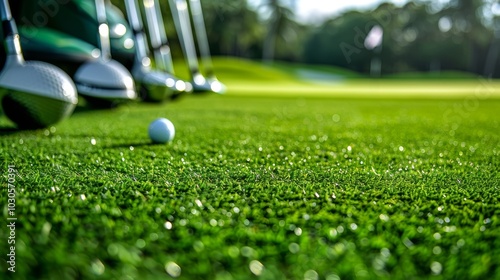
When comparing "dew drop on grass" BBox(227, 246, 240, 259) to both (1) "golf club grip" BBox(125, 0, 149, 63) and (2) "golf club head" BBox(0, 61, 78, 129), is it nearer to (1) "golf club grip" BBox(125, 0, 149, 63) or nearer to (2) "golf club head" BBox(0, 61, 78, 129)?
(2) "golf club head" BBox(0, 61, 78, 129)

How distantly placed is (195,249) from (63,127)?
4.16 meters

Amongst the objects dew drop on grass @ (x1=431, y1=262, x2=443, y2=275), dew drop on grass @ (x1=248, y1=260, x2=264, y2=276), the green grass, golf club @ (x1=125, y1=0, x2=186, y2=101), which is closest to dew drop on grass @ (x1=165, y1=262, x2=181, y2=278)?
the green grass

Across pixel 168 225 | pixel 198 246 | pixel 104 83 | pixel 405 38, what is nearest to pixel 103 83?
pixel 104 83

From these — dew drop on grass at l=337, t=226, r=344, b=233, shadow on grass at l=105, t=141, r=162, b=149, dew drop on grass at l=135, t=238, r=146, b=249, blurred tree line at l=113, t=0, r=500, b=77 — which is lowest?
blurred tree line at l=113, t=0, r=500, b=77

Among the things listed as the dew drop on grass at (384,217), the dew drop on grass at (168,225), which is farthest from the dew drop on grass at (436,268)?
the dew drop on grass at (168,225)

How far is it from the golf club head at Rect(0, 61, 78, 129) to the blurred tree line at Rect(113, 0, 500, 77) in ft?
158

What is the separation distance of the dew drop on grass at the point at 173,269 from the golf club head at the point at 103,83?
5.53 metres

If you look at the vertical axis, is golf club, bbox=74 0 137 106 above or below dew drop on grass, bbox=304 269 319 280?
below

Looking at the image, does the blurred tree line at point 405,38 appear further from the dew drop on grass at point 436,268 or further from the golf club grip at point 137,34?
the dew drop on grass at point 436,268

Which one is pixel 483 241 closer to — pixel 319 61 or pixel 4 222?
pixel 4 222

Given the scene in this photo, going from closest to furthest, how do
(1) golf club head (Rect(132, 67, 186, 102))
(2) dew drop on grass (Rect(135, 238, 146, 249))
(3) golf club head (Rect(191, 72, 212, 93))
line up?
(2) dew drop on grass (Rect(135, 238, 146, 249)) < (1) golf club head (Rect(132, 67, 186, 102)) < (3) golf club head (Rect(191, 72, 212, 93))

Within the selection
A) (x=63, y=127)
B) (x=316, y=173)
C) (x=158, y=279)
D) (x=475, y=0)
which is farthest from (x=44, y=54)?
(x=475, y=0)

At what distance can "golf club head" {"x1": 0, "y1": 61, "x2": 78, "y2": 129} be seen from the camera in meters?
4.43

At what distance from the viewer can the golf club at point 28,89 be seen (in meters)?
4.43
